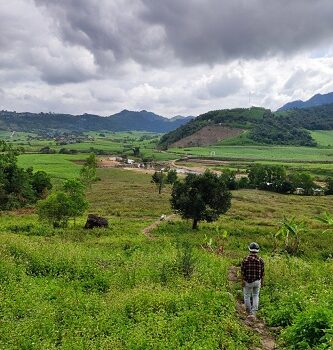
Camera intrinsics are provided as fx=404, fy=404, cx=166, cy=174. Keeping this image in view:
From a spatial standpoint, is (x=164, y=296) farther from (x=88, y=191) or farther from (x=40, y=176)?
(x=88, y=191)

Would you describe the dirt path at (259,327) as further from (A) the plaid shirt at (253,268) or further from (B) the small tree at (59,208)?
(B) the small tree at (59,208)

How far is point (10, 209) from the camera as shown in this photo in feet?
200

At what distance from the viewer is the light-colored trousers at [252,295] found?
1592cm

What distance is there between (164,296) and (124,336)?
334 centimetres

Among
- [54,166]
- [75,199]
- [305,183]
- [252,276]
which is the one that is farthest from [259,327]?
[54,166]

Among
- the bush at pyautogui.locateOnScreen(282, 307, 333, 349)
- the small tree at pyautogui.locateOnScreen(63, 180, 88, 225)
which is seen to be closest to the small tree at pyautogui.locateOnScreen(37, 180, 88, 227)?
the small tree at pyautogui.locateOnScreen(63, 180, 88, 225)

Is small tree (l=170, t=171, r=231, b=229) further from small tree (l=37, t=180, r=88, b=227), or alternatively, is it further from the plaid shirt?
the plaid shirt

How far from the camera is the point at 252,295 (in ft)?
53.2

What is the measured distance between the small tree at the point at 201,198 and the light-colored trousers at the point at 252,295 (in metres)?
27.8

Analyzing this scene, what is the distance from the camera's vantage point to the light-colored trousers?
15922mm

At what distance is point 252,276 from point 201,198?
28.5 metres

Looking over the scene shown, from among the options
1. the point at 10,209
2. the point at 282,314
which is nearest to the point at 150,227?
the point at 10,209

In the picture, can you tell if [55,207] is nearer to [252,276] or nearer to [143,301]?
[143,301]

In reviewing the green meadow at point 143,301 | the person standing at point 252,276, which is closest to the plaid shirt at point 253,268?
the person standing at point 252,276
